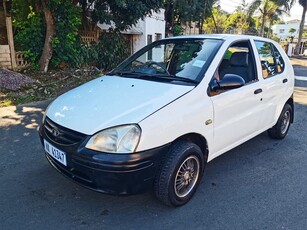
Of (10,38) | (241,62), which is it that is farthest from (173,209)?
(10,38)

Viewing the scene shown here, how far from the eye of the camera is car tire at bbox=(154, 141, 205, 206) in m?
2.61

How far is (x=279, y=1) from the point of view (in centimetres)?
2964

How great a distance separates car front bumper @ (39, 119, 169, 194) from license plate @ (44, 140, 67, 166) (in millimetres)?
54

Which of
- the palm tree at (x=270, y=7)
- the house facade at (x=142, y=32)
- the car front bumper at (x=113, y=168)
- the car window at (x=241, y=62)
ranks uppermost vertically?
the palm tree at (x=270, y=7)

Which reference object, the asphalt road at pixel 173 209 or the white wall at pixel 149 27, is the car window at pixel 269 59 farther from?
the white wall at pixel 149 27

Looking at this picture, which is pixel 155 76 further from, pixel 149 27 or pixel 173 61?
pixel 149 27

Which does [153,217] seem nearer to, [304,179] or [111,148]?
[111,148]

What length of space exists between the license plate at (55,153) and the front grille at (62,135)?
3.1 inches

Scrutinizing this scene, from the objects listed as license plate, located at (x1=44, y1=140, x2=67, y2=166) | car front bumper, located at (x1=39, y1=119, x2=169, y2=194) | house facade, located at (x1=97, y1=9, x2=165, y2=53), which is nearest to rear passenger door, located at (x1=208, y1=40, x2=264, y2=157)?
car front bumper, located at (x1=39, y1=119, x2=169, y2=194)

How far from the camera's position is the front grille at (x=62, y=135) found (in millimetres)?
2498

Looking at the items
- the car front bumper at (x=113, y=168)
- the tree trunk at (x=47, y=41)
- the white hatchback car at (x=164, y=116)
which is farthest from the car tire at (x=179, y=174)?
the tree trunk at (x=47, y=41)

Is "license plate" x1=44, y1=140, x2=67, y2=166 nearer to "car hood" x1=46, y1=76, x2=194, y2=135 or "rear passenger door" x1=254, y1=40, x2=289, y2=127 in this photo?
"car hood" x1=46, y1=76, x2=194, y2=135

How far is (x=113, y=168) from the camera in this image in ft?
7.68

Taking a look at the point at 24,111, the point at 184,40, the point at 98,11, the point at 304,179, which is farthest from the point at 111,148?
the point at 98,11
